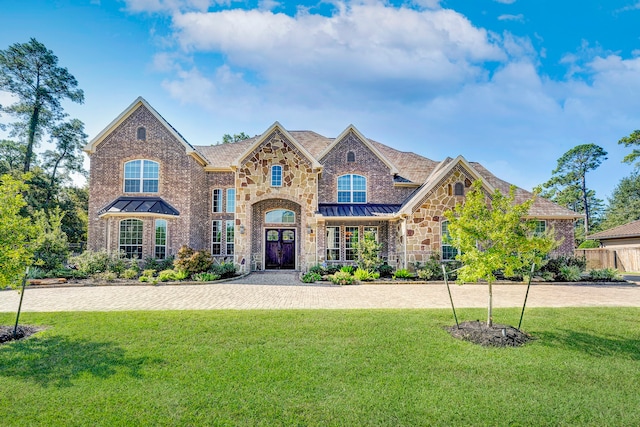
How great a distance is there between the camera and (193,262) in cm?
1636

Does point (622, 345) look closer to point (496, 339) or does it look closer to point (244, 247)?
point (496, 339)

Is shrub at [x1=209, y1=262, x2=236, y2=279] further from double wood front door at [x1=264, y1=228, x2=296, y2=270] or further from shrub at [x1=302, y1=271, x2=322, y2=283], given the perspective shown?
shrub at [x1=302, y1=271, x2=322, y2=283]

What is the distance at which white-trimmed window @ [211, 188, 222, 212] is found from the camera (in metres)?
21.8

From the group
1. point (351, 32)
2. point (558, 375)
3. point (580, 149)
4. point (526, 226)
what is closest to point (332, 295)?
point (526, 226)

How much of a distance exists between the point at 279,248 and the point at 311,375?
52.6 feet

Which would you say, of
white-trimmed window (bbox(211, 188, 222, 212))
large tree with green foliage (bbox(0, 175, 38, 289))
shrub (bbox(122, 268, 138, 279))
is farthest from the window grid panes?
large tree with green foliage (bbox(0, 175, 38, 289))

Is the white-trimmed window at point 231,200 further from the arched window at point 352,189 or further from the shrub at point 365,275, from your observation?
the shrub at point 365,275

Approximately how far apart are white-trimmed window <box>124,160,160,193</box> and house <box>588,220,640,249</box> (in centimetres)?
3470

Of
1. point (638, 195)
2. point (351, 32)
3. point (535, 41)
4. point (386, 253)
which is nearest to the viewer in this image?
point (351, 32)

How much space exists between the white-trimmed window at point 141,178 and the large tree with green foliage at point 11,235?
13.1 meters

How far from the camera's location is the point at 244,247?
62.1 feet

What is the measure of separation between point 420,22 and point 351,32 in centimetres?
244

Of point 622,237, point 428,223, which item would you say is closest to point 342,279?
point 428,223

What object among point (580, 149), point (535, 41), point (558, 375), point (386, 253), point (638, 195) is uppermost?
point (580, 149)
